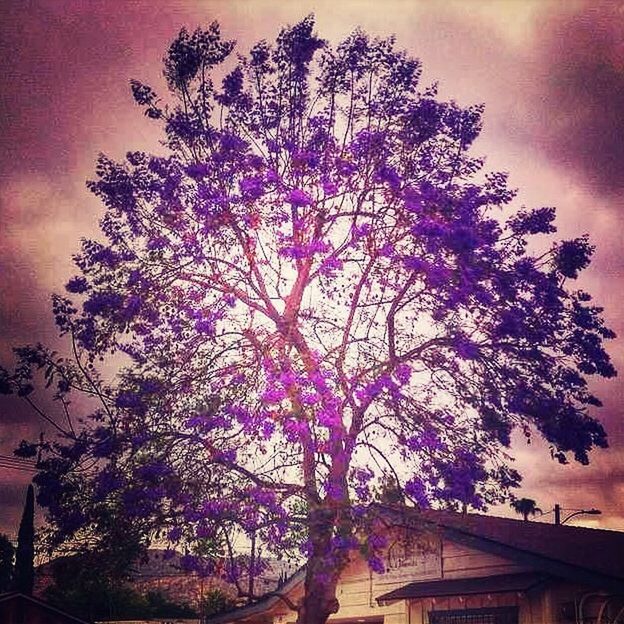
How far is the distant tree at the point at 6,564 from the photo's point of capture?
6644cm

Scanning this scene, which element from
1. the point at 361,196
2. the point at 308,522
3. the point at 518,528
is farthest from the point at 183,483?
the point at 518,528

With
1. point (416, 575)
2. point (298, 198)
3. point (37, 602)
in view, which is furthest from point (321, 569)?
point (37, 602)

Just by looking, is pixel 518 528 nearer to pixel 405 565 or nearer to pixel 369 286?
pixel 405 565

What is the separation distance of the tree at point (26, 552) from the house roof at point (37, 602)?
17.9 metres

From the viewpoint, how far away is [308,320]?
52.7 ft

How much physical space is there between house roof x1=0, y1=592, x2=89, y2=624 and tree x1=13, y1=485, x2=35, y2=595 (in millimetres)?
17905

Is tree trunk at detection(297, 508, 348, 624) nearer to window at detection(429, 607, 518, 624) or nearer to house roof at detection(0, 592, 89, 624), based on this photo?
window at detection(429, 607, 518, 624)

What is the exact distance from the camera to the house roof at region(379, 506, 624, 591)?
48.9 ft

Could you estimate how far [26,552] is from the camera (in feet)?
177

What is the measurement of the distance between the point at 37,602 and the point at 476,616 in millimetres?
23587

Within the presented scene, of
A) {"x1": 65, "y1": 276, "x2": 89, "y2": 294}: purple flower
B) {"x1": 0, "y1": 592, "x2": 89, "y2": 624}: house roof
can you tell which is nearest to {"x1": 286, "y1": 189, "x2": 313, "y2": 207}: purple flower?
{"x1": 65, "y1": 276, "x2": 89, "y2": 294}: purple flower

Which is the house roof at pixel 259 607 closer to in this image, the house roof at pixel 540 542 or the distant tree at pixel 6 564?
the house roof at pixel 540 542

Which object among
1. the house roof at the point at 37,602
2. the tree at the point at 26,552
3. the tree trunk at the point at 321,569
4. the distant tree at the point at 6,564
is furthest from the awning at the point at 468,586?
the distant tree at the point at 6,564

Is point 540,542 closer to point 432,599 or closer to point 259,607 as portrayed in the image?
point 432,599
